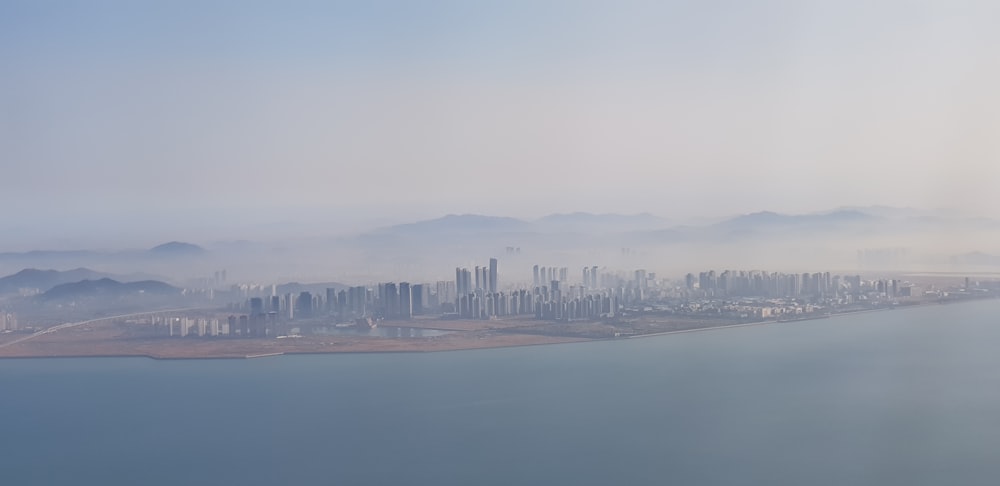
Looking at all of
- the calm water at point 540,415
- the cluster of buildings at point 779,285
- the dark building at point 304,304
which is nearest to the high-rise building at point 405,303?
the dark building at point 304,304

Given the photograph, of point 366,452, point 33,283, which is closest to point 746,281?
point 366,452

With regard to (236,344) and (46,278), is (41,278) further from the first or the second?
(236,344)

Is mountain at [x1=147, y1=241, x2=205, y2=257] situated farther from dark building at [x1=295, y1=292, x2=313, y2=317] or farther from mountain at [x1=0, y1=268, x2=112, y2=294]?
dark building at [x1=295, y1=292, x2=313, y2=317]

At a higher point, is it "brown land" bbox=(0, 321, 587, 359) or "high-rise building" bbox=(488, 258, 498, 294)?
"high-rise building" bbox=(488, 258, 498, 294)

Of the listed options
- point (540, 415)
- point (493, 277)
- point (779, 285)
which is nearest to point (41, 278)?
point (493, 277)

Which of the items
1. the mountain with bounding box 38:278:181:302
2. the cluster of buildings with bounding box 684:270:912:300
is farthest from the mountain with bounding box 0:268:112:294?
the cluster of buildings with bounding box 684:270:912:300
